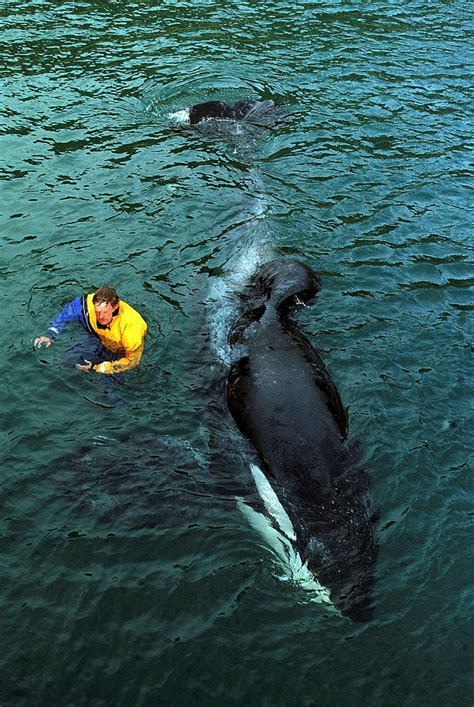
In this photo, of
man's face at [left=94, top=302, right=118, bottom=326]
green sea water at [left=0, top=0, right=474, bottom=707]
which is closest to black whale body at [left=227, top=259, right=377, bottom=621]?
green sea water at [left=0, top=0, right=474, bottom=707]

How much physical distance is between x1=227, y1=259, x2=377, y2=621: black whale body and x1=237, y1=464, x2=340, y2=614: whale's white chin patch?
6 cm

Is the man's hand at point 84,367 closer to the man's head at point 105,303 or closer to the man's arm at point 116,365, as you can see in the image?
the man's arm at point 116,365

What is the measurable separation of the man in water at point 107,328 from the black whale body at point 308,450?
1.36m

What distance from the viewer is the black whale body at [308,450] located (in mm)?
6828

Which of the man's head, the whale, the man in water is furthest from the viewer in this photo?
the whale

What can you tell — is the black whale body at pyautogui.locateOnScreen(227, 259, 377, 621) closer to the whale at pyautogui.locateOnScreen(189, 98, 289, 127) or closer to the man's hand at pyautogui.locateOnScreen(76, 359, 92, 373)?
the man's hand at pyautogui.locateOnScreen(76, 359, 92, 373)

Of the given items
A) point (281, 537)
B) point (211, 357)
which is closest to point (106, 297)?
point (211, 357)

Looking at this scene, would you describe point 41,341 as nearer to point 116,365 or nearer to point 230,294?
point 116,365

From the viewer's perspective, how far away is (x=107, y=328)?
30.5 ft

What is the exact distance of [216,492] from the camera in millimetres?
7703

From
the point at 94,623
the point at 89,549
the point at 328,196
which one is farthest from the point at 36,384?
the point at 328,196

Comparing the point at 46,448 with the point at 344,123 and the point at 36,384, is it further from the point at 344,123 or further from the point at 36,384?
the point at 344,123

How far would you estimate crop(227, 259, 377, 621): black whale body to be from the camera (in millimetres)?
6828

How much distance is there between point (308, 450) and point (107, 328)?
328 cm
